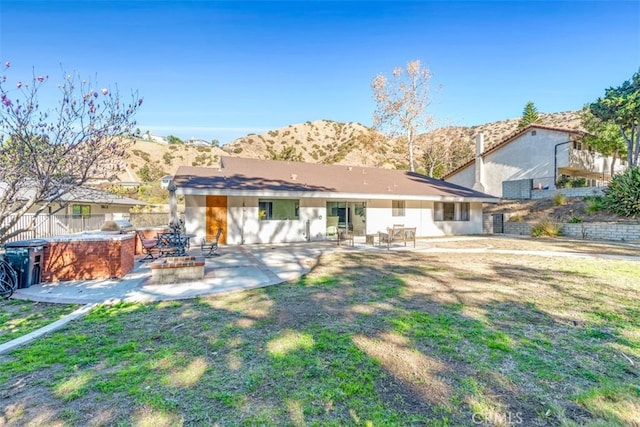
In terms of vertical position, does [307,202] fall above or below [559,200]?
below

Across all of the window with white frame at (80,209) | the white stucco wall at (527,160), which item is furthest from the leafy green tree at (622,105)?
the window with white frame at (80,209)

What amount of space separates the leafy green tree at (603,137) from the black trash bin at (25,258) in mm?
33776

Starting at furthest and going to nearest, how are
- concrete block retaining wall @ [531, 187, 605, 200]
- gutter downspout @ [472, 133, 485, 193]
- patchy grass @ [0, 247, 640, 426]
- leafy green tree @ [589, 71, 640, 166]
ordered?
1. gutter downspout @ [472, 133, 485, 193]
2. leafy green tree @ [589, 71, 640, 166]
3. concrete block retaining wall @ [531, 187, 605, 200]
4. patchy grass @ [0, 247, 640, 426]

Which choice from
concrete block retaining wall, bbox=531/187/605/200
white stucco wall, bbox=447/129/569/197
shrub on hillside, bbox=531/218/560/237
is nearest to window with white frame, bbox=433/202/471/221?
shrub on hillside, bbox=531/218/560/237

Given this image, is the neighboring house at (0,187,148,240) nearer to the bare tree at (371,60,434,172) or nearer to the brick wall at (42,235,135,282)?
the brick wall at (42,235,135,282)

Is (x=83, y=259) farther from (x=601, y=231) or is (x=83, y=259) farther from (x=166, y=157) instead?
(x=166, y=157)

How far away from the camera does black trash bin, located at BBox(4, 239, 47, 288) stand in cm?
615

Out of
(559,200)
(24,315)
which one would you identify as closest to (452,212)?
(559,200)

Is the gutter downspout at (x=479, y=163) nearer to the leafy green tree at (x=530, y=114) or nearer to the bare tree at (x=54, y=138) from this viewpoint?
the leafy green tree at (x=530, y=114)

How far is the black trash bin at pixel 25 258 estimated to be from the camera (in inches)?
242

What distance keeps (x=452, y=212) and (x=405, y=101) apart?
13.9 metres

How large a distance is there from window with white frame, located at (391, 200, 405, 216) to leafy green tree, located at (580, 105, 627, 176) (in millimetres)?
19369

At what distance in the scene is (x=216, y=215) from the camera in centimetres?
1400

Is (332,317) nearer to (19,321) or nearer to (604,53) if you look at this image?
(19,321)
